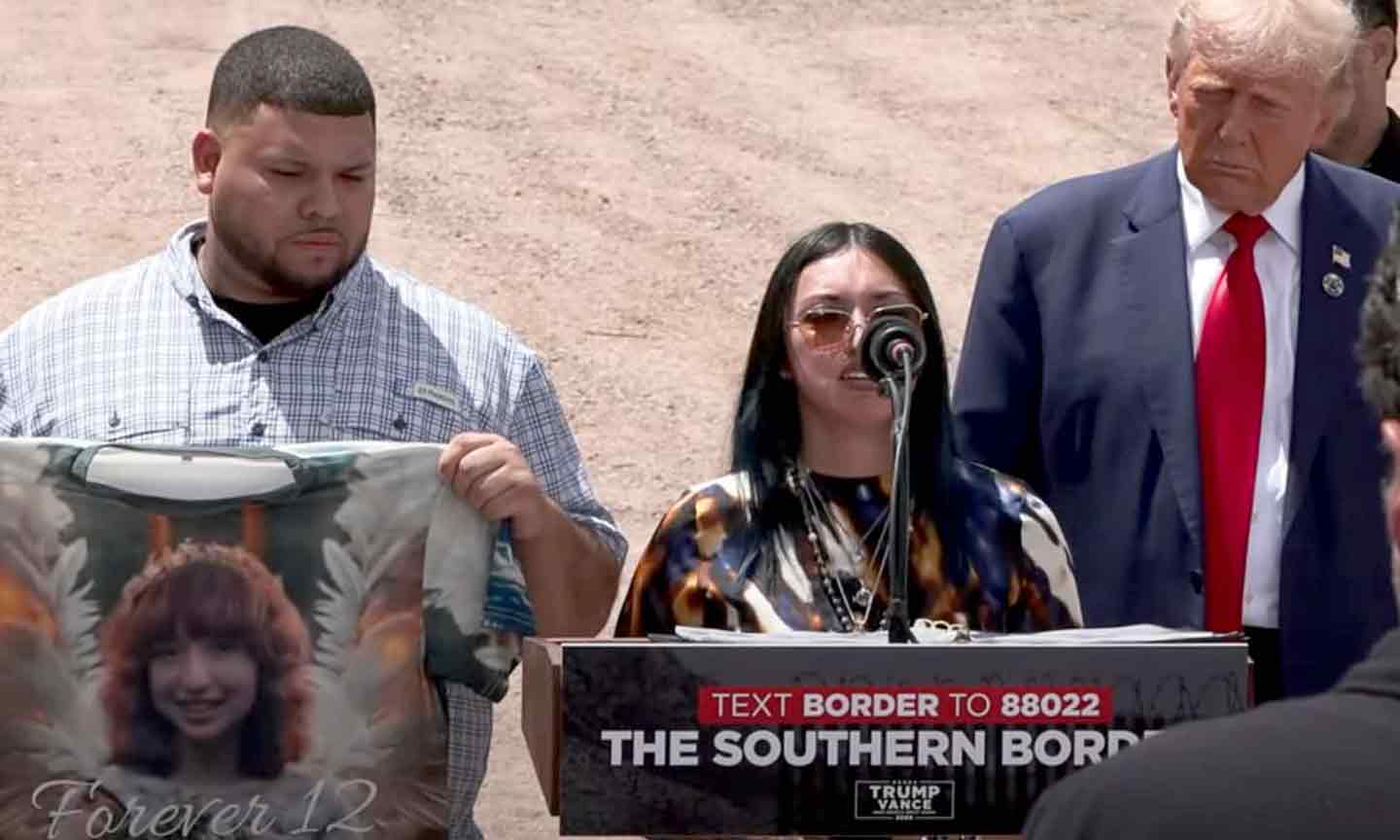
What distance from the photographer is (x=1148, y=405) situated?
4582 mm

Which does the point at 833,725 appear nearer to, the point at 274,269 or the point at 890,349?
the point at 890,349

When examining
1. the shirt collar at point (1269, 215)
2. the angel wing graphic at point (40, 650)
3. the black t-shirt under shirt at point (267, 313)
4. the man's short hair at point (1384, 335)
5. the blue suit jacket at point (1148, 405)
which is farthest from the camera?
the shirt collar at point (1269, 215)

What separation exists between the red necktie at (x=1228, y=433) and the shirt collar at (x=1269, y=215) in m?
0.13

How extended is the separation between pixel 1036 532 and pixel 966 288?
838 centimetres

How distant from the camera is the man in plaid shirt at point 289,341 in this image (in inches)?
166

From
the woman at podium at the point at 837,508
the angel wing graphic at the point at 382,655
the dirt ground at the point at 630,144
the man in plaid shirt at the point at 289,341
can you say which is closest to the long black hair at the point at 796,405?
the woman at podium at the point at 837,508

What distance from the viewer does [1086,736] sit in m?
3.15

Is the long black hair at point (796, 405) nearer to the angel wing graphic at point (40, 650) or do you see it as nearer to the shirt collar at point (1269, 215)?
the shirt collar at point (1269, 215)

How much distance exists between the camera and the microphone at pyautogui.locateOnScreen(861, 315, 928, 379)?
3.47 m

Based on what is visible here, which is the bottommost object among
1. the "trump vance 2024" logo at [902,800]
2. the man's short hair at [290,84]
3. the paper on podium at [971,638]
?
the "trump vance 2024" logo at [902,800]

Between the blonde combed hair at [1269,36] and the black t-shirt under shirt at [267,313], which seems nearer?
the black t-shirt under shirt at [267,313]

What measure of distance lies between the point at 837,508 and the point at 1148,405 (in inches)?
30.7

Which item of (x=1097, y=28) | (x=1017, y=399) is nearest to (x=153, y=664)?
(x=1017, y=399)

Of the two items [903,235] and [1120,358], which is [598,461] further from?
[1120,358]
